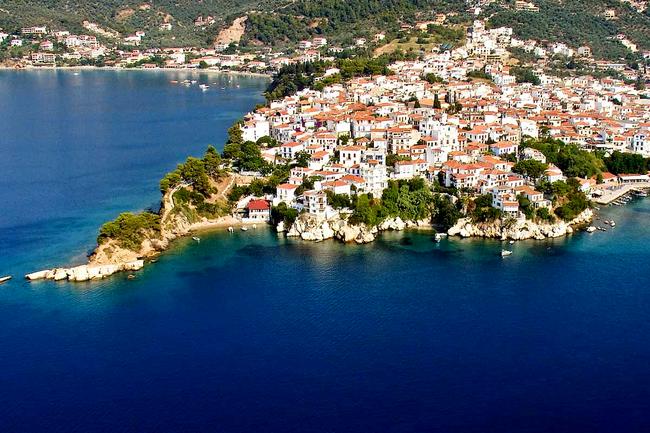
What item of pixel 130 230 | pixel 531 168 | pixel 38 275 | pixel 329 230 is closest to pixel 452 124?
pixel 531 168

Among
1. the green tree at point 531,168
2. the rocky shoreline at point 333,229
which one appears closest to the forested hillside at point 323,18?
the green tree at point 531,168

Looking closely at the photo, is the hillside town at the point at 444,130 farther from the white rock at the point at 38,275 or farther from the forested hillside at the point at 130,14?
the forested hillside at the point at 130,14

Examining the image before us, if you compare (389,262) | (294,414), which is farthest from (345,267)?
(294,414)

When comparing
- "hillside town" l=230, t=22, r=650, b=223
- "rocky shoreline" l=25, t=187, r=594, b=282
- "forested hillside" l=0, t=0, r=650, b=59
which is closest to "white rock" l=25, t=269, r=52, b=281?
"rocky shoreline" l=25, t=187, r=594, b=282

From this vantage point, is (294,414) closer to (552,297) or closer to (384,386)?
(384,386)

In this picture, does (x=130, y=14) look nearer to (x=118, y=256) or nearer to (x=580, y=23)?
(x=580, y=23)

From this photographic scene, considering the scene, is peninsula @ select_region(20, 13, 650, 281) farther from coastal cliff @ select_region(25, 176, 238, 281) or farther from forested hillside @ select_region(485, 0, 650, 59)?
forested hillside @ select_region(485, 0, 650, 59)
